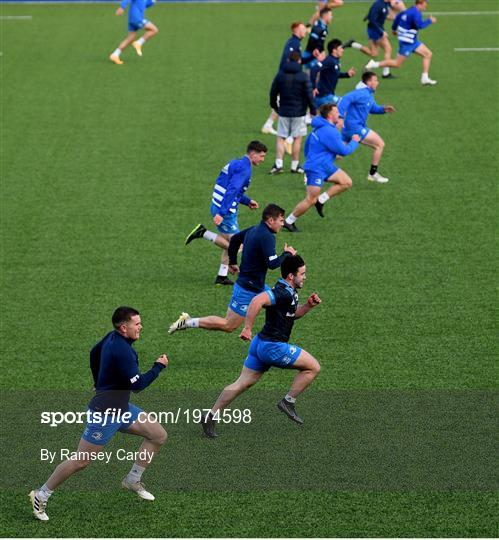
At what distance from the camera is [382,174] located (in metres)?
22.1

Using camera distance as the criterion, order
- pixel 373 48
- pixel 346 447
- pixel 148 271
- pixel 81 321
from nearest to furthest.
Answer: pixel 346 447, pixel 81 321, pixel 148 271, pixel 373 48

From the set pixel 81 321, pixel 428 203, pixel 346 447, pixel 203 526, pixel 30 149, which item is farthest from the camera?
pixel 30 149

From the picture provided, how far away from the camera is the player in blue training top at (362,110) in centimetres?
2048

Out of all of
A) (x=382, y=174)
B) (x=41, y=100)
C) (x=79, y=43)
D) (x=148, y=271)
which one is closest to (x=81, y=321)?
(x=148, y=271)

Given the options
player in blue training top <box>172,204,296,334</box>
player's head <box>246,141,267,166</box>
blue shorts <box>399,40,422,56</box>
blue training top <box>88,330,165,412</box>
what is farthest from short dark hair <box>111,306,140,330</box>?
blue shorts <box>399,40,422,56</box>

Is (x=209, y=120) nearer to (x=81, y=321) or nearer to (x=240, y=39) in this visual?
(x=240, y=39)

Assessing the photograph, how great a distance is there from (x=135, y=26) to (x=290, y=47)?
808 cm

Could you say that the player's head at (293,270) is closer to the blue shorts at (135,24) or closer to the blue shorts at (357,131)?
the blue shorts at (357,131)

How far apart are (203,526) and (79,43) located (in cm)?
2409

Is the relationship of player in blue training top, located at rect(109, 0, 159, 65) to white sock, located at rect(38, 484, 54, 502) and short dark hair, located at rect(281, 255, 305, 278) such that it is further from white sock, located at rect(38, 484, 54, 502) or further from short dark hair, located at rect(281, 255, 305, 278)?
white sock, located at rect(38, 484, 54, 502)

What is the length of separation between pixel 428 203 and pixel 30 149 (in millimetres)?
8149

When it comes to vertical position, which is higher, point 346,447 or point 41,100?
point 346,447

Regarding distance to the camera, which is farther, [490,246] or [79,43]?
[79,43]

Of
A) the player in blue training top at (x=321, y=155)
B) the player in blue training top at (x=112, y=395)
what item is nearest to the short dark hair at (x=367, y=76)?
the player in blue training top at (x=321, y=155)
